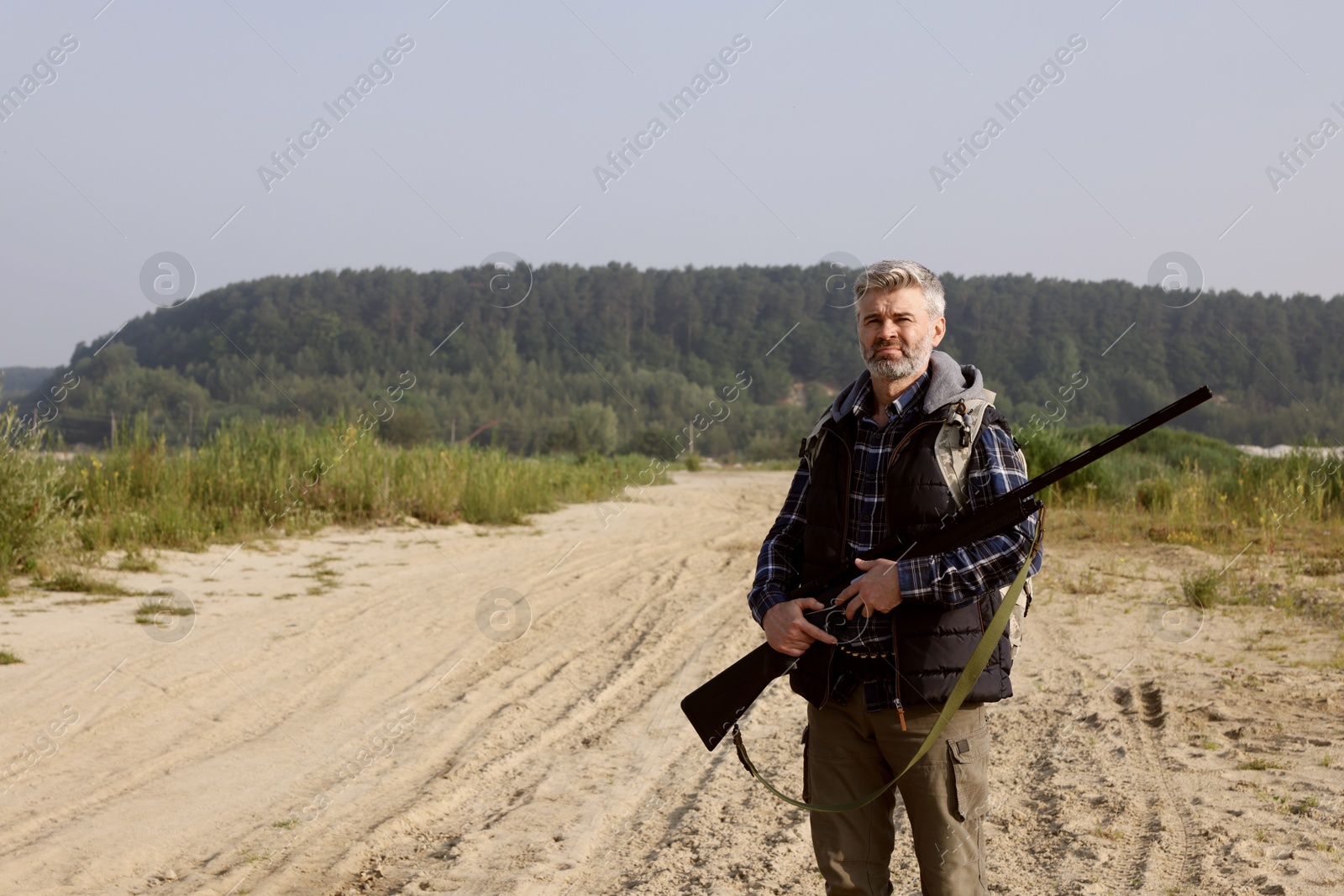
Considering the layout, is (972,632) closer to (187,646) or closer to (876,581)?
(876,581)

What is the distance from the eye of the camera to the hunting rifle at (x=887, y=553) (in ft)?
7.38

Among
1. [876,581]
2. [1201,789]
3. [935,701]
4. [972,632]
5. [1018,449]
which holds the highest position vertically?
[1018,449]

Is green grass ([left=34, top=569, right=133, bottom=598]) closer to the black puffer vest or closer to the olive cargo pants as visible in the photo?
the olive cargo pants

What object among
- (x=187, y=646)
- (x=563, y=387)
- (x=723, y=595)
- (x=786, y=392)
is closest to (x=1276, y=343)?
(x=786, y=392)

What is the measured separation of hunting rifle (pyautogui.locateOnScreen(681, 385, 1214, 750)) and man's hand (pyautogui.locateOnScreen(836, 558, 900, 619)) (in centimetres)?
7

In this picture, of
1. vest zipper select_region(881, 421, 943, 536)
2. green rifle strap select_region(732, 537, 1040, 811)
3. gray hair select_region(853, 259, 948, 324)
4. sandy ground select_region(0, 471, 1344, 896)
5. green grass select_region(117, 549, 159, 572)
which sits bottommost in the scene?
sandy ground select_region(0, 471, 1344, 896)

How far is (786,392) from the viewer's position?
257 ft

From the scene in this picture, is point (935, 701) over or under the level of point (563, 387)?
under

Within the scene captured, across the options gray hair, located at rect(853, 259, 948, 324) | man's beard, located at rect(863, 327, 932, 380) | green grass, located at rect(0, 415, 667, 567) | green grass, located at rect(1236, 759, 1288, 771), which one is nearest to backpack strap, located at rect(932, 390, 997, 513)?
man's beard, located at rect(863, 327, 932, 380)

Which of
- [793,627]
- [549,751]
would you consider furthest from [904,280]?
[549,751]

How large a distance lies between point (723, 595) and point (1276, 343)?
64.0m

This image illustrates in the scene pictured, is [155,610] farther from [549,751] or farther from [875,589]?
[875,589]

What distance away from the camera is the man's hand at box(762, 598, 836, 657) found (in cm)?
241

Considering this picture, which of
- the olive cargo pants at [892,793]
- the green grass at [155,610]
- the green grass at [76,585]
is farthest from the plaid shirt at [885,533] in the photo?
the green grass at [76,585]
